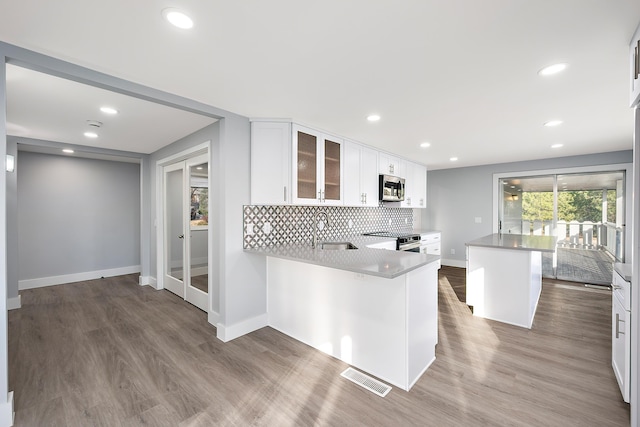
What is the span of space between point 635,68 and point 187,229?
14.7 feet

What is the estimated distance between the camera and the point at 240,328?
2.91 metres

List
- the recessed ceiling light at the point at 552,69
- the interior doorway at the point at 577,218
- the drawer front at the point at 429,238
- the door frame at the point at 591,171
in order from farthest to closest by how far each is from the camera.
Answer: the drawer front at the point at 429,238 → the interior doorway at the point at 577,218 → the door frame at the point at 591,171 → the recessed ceiling light at the point at 552,69

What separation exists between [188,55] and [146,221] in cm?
386

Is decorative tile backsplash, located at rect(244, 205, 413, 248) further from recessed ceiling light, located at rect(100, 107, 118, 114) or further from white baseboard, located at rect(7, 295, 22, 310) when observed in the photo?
white baseboard, located at rect(7, 295, 22, 310)

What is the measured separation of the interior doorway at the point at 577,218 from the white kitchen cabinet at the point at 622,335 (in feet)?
12.4

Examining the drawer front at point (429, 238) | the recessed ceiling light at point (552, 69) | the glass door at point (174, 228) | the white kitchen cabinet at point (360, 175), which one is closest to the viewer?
the recessed ceiling light at point (552, 69)

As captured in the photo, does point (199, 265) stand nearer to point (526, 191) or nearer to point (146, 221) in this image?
point (146, 221)

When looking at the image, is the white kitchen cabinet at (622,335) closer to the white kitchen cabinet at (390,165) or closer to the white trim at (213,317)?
the white kitchen cabinet at (390,165)

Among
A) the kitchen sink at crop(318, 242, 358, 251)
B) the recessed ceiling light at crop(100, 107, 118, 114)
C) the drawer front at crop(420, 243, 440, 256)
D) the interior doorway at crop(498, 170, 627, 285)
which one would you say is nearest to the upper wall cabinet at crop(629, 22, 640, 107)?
the kitchen sink at crop(318, 242, 358, 251)

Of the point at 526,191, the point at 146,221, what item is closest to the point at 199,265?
the point at 146,221

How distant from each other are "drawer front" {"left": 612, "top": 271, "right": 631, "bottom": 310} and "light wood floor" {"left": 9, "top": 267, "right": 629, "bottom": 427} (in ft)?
2.24

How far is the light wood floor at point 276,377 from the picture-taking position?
70.2 inches

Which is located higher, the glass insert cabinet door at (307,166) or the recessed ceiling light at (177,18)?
the recessed ceiling light at (177,18)

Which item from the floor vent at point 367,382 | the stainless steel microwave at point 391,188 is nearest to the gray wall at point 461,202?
the stainless steel microwave at point 391,188
